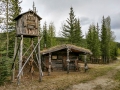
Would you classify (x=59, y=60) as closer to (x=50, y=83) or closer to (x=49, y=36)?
(x=50, y=83)

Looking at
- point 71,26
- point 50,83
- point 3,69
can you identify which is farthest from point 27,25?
point 71,26

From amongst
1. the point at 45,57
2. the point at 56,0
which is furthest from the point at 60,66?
the point at 56,0

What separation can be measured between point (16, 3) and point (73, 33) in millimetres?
19045

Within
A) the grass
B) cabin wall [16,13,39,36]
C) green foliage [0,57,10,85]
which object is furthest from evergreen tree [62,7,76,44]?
green foliage [0,57,10,85]

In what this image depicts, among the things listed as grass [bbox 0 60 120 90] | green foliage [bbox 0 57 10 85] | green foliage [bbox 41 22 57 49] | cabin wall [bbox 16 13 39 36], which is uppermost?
green foliage [bbox 41 22 57 49]

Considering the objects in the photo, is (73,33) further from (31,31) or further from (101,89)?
(101,89)

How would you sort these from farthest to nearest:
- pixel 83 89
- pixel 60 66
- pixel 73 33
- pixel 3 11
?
1. pixel 73 33
2. pixel 60 66
3. pixel 3 11
4. pixel 83 89

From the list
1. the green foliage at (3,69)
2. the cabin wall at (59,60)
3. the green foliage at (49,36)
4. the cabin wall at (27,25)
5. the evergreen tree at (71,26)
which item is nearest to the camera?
the green foliage at (3,69)

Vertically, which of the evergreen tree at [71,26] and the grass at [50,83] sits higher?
the evergreen tree at [71,26]

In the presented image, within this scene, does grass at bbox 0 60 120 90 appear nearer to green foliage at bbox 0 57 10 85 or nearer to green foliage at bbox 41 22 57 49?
green foliage at bbox 0 57 10 85

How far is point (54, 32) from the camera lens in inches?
2333

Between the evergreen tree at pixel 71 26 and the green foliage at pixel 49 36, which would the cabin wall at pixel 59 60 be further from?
the green foliage at pixel 49 36

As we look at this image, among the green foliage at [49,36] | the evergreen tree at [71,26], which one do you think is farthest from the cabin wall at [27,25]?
the green foliage at [49,36]

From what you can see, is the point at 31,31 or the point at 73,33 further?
the point at 73,33
